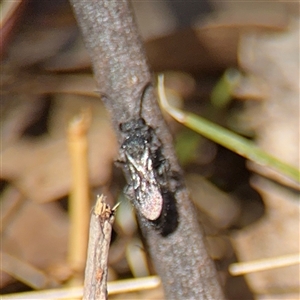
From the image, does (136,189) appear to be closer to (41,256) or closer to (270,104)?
(41,256)

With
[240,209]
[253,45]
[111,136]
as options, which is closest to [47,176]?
[111,136]

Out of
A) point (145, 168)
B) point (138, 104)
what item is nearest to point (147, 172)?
point (145, 168)

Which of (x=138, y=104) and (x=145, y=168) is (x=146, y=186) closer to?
(x=145, y=168)

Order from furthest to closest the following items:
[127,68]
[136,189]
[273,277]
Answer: [273,277] < [136,189] < [127,68]
